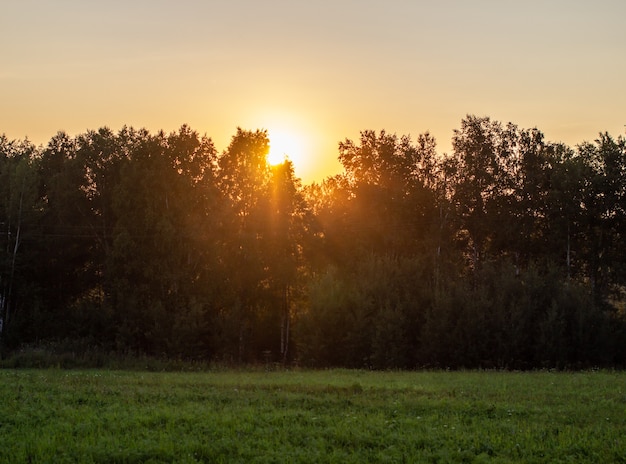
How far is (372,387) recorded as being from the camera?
24.0 meters

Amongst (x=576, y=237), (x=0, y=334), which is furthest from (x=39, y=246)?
(x=576, y=237)

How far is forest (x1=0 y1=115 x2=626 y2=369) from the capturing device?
4269 cm

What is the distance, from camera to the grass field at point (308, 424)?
13.4m

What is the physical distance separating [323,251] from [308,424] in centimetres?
4208

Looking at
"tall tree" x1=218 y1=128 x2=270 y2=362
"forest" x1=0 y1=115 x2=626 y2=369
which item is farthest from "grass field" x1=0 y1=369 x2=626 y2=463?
"tall tree" x1=218 y1=128 x2=270 y2=362

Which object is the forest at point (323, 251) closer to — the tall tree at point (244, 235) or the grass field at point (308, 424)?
the tall tree at point (244, 235)

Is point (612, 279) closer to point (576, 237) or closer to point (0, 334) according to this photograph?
point (576, 237)

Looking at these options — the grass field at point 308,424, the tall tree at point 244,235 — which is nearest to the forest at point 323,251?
the tall tree at point 244,235

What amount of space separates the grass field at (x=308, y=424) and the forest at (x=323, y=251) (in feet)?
60.3

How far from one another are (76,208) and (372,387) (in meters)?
39.1

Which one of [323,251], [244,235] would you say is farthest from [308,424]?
[323,251]

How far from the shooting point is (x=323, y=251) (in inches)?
2293

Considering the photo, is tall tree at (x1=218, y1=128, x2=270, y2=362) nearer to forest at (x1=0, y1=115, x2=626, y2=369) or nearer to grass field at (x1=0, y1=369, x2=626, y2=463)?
forest at (x1=0, y1=115, x2=626, y2=369)

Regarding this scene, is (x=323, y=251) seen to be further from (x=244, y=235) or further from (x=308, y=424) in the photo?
(x=308, y=424)
